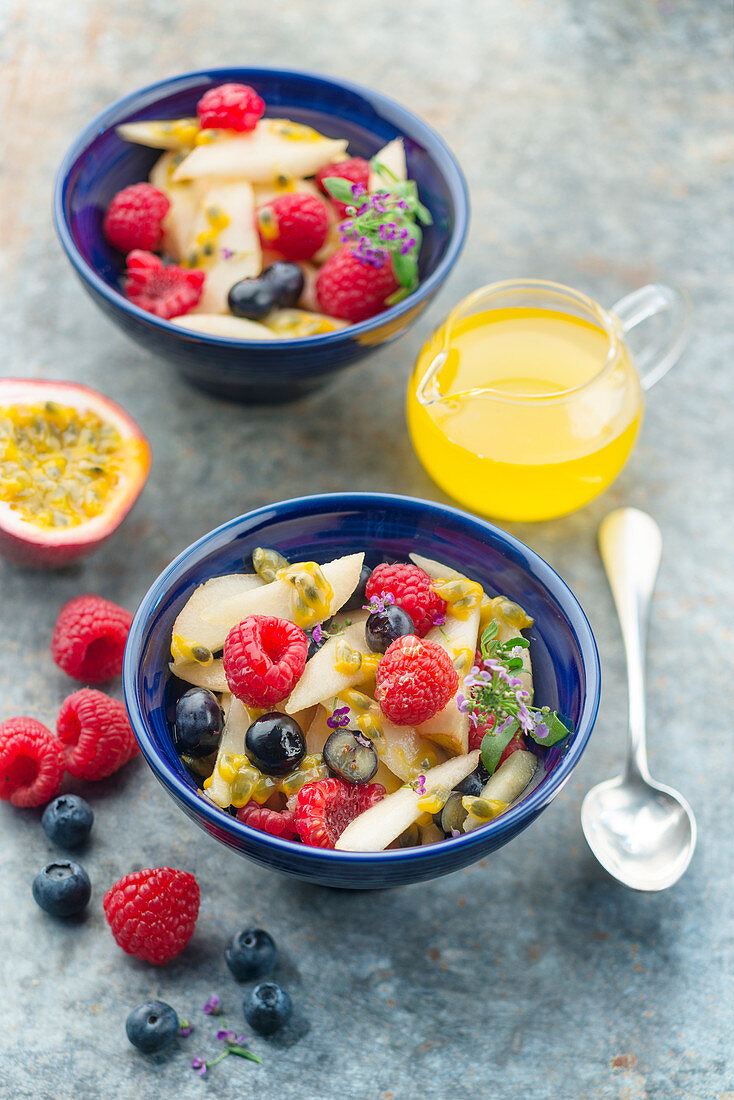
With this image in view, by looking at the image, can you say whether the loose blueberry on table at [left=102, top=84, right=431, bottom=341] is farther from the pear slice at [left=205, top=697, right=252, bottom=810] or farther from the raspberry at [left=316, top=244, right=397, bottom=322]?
the pear slice at [left=205, top=697, right=252, bottom=810]

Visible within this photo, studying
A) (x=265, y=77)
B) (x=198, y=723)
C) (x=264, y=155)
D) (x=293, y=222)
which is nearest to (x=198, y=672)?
(x=198, y=723)

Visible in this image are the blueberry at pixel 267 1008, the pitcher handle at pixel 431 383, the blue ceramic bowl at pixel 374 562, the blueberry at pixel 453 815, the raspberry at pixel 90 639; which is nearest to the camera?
the blue ceramic bowl at pixel 374 562

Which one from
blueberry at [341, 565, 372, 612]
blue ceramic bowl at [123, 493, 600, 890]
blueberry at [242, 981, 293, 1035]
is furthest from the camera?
blueberry at [341, 565, 372, 612]

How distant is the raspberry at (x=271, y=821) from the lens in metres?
1.43

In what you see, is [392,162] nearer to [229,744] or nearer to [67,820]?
[229,744]

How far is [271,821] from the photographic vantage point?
56.2 inches

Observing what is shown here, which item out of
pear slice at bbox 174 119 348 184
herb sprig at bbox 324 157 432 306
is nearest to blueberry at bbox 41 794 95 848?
herb sprig at bbox 324 157 432 306

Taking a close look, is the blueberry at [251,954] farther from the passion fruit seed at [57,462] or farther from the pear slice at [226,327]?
the pear slice at [226,327]

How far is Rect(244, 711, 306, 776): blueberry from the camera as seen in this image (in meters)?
1.43

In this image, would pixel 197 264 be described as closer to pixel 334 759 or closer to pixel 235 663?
pixel 235 663

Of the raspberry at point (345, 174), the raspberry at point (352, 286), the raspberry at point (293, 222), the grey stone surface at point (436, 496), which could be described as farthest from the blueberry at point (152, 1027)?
the raspberry at point (345, 174)

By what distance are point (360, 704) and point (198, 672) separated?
25cm

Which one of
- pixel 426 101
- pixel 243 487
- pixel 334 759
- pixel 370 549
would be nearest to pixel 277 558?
pixel 370 549

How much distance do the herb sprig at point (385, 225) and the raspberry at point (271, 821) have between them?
103 cm
